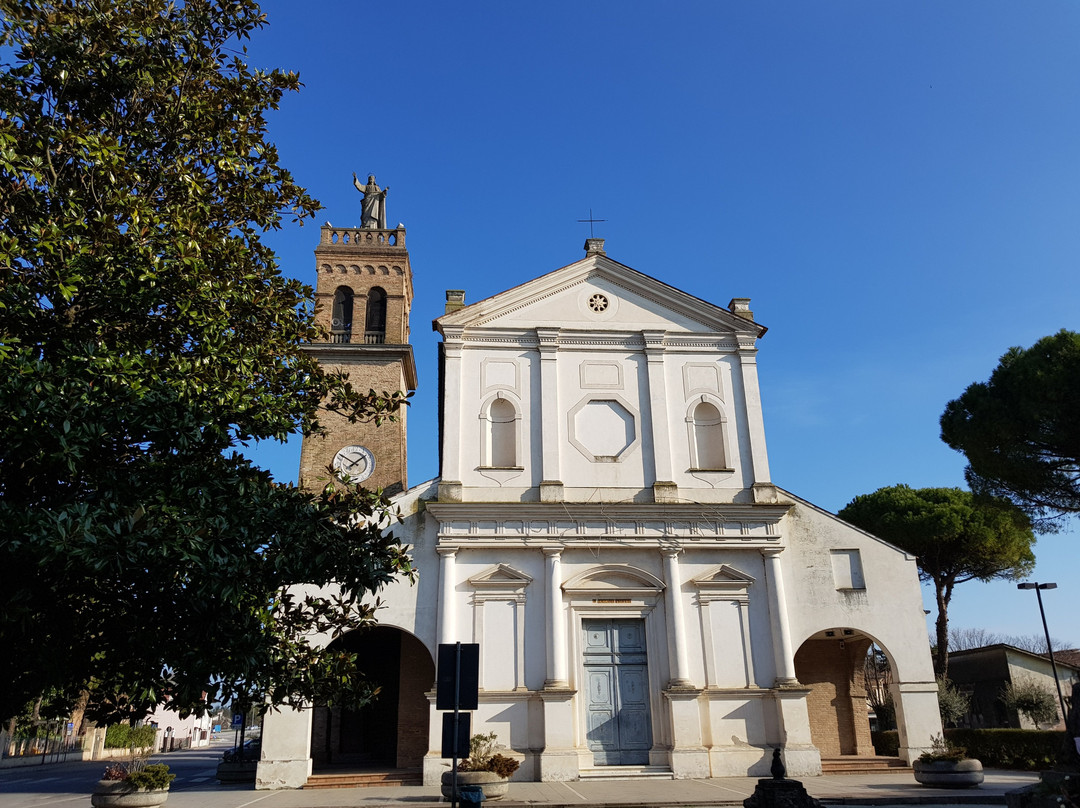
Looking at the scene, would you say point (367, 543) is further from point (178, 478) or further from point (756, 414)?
point (756, 414)

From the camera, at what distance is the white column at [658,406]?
62.8 ft

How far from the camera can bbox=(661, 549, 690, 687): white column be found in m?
17.2

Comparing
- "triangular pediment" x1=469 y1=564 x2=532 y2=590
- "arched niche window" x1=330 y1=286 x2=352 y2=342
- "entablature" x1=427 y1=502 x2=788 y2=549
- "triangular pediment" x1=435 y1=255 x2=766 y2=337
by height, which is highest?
"arched niche window" x1=330 y1=286 x2=352 y2=342

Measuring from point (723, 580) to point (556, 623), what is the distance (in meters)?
4.05

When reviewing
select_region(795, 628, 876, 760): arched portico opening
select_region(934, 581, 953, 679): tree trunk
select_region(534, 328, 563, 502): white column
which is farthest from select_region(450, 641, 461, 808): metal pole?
select_region(934, 581, 953, 679): tree trunk

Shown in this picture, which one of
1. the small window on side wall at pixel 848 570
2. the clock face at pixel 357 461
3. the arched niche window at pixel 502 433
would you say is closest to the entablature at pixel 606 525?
the small window on side wall at pixel 848 570

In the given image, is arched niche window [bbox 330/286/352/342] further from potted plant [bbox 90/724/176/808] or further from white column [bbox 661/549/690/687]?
potted plant [bbox 90/724/176/808]

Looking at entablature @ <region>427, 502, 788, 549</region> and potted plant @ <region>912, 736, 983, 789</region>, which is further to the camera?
entablature @ <region>427, 502, 788, 549</region>

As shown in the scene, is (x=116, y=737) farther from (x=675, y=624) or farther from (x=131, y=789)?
(x=675, y=624)

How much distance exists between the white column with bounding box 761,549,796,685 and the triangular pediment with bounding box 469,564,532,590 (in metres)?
5.58

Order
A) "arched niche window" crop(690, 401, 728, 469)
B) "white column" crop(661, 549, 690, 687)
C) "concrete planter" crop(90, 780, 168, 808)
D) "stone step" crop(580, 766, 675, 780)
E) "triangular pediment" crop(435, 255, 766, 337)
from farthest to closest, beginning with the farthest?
1. "triangular pediment" crop(435, 255, 766, 337)
2. "arched niche window" crop(690, 401, 728, 469)
3. "white column" crop(661, 549, 690, 687)
4. "stone step" crop(580, 766, 675, 780)
5. "concrete planter" crop(90, 780, 168, 808)

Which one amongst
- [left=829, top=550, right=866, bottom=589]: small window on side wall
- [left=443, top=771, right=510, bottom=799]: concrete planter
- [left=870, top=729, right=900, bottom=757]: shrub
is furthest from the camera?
[left=870, top=729, right=900, bottom=757]: shrub

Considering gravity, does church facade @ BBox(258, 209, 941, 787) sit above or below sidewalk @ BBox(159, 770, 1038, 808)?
above

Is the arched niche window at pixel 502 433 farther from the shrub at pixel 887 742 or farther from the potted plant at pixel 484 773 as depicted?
the shrub at pixel 887 742
